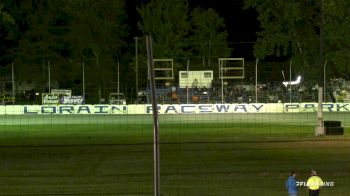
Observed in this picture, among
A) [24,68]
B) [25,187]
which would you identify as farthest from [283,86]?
[25,187]

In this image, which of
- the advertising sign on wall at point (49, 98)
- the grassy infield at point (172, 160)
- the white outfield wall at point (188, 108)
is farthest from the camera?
the advertising sign on wall at point (49, 98)

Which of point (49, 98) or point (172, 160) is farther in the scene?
point (49, 98)

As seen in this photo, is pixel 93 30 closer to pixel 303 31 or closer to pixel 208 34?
pixel 208 34

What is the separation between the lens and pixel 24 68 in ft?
207

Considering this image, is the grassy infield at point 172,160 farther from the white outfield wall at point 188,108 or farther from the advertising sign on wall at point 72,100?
the advertising sign on wall at point 72,100

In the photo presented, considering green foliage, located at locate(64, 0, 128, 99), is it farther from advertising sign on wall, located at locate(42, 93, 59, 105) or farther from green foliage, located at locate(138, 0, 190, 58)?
advertising sign on wall, located at locate(42, 93, 59, 105)

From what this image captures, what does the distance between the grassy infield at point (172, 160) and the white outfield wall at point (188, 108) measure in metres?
9.58

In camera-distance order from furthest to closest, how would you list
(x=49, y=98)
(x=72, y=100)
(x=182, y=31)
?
(x=182, y=31) → (x=72, y=100) → (x=49, y=98)

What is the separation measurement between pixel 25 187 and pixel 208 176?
4995 millimetres

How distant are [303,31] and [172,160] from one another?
35.5m

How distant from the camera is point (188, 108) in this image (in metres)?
48.3

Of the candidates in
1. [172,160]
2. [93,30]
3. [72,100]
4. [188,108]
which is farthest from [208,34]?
[172,160]

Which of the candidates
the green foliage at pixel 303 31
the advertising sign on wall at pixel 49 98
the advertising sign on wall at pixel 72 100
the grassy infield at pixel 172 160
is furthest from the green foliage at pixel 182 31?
the grassy infield at pixel 172 160

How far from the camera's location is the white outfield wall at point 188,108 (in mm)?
48188
